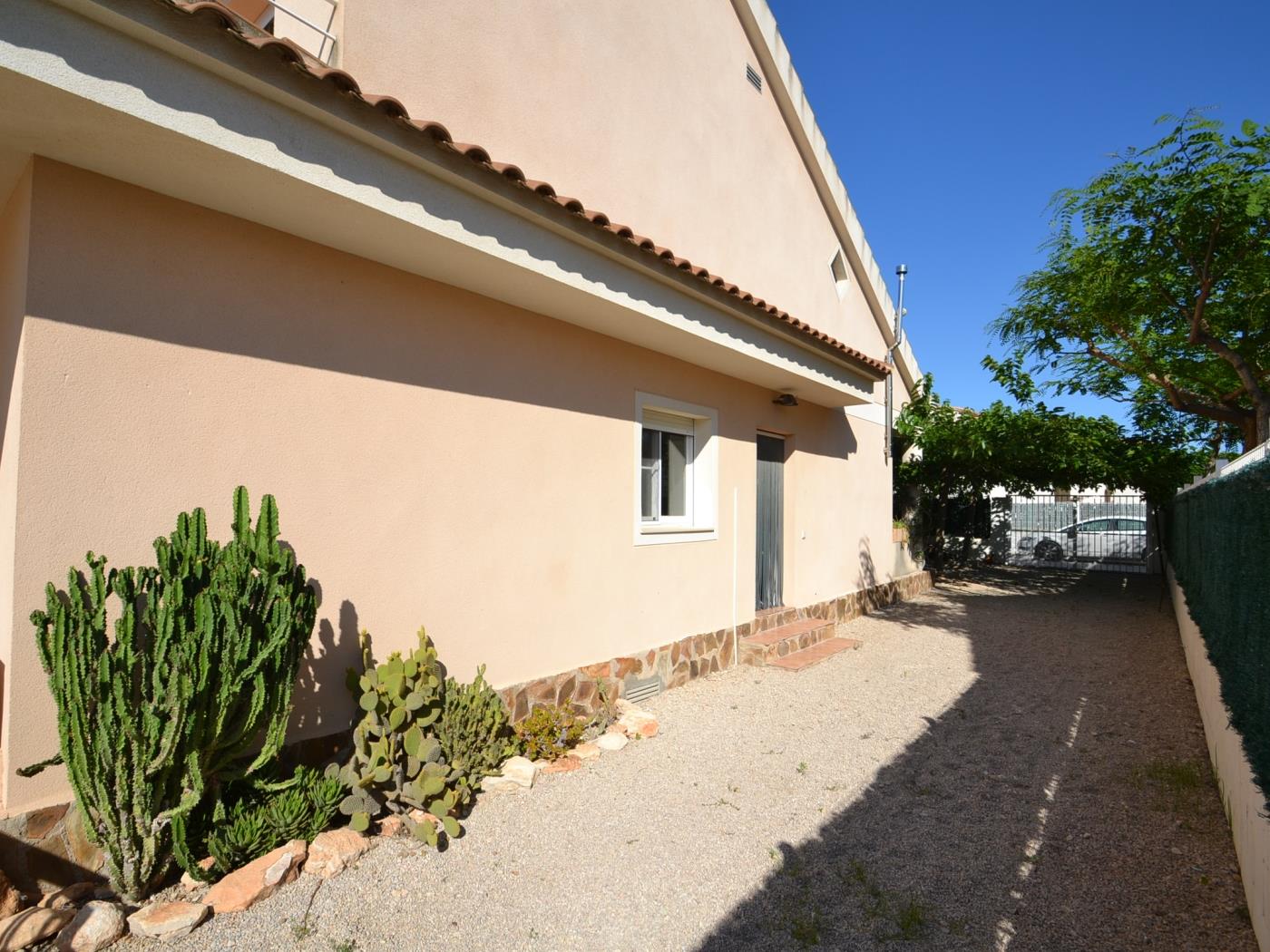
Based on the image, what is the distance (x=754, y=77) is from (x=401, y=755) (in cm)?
879

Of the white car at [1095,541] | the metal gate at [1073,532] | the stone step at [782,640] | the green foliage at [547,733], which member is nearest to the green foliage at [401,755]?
the green foliage at [547,733]

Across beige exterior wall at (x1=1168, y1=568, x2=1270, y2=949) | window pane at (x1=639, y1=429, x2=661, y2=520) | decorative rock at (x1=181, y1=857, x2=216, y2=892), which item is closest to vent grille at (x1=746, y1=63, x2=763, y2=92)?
window pane at (x1=639, y1=429, x2=661, y2=520)

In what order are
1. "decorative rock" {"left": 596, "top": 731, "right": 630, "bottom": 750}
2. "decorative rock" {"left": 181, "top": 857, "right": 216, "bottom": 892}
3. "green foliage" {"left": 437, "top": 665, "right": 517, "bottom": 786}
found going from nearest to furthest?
"decorative rock" {"left": 181, "top": 857, "right": 216, "bottom": 892}
"green foliage" {"left": 437, "top": 665, "right": 517, "bottom": 786}
"decorative rock" {"left": 596, "top": 731, "right": 630, "bottom": 750}

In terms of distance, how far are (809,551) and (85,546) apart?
8332mm

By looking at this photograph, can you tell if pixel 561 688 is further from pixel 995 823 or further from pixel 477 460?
pixel 995 823

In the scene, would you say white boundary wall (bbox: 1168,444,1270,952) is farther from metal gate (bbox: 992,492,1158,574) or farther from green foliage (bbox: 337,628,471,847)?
metal gate (bbox: 992,492,1158,574)

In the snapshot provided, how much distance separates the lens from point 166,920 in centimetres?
292

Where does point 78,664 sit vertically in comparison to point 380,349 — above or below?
below

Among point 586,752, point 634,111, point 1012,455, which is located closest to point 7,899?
point 586,752

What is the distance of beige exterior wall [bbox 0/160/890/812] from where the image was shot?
3.18 meters

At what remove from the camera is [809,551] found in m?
9.88

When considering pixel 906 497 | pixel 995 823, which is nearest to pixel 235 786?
pixel 995 823

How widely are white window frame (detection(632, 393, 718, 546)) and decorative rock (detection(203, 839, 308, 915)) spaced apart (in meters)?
4.15

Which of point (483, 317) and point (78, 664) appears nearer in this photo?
point (78, 664)
